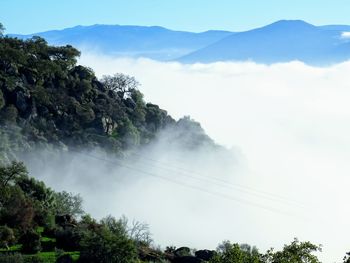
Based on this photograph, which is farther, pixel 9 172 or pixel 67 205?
pixel 67 205

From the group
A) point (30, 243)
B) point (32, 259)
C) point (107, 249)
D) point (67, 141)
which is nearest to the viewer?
point (32, 259)

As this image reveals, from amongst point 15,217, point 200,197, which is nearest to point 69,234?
point 15,217

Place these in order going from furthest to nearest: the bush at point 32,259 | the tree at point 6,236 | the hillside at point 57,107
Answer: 1. the hillside at point 57,107
2. the tree at point 6,236
3. the bush at point 32,259

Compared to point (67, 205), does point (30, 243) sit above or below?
above

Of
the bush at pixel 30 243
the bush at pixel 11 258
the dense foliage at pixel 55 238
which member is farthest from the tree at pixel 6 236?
the bush at pixel 11 258

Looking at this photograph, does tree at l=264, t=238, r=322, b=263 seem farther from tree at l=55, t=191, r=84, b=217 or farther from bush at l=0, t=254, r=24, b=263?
tree at l=55, t=191, r=84, b=217

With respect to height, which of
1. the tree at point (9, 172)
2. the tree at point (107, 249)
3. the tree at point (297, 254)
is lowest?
the tree at point (107, 249)

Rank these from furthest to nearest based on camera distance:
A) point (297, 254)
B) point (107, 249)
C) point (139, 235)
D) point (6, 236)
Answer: point (139, 235)
point (6, 236)
point (107, 249)
point (297, 254)

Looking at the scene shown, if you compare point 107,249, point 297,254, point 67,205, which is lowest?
point 67,205

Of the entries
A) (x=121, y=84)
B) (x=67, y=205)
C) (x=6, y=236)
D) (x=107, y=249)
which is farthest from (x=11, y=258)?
(x=121, y=84)

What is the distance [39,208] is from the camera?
7219 centimetres

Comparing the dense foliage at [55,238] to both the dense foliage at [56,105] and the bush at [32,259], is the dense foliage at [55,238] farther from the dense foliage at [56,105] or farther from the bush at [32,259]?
the dense foliage at [56,105]

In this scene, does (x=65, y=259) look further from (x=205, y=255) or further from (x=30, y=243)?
(x=205, y=255)

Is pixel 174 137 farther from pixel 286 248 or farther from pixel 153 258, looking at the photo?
pixel 286 248
